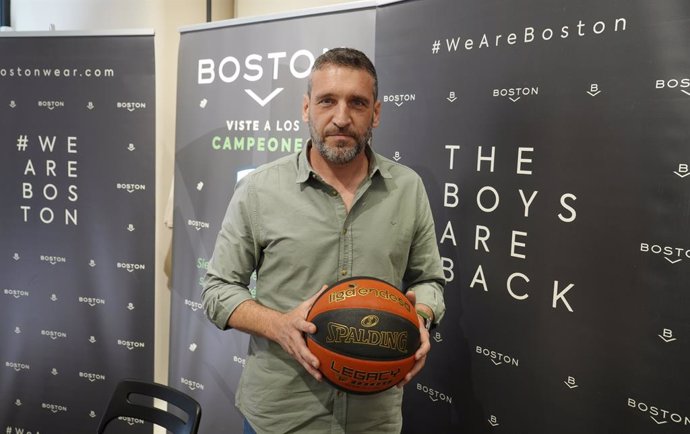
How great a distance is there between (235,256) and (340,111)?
51 cm

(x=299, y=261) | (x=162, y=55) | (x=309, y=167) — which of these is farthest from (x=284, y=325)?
(x=162, y=55)

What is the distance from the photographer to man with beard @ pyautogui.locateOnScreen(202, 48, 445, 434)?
1326mm

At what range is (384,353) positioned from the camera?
1.15 meters

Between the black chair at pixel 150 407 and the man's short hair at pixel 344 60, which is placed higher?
the man's short hair at pixel 344 60

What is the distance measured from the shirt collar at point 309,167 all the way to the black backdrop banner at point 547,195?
51cm

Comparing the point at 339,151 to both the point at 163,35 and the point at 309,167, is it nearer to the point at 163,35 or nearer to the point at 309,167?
the point at 309,167

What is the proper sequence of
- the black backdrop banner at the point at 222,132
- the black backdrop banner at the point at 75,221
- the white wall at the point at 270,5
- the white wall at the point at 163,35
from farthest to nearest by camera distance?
the white wall at the point at 163,35 < the white wall at the point at 270,5 < the black backdrop banner at the point at 75,221 < the black backdrop banner at the point at 222,132

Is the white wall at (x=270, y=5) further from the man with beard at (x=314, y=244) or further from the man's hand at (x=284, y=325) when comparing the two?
the man's hand at (x=284, y=325)

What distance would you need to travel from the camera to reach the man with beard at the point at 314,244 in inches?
52.2

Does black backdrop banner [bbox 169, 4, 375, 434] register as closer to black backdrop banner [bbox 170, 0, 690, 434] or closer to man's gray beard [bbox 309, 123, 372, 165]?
black backdrop banner [bbox 170, 0, 690, 434]

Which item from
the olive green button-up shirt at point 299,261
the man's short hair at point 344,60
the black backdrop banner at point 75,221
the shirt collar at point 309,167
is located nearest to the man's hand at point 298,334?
the olive green button-up shirt at point 299,261

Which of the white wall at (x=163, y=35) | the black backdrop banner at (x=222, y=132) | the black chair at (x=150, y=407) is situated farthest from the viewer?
the white wall at (x=163, y=35)

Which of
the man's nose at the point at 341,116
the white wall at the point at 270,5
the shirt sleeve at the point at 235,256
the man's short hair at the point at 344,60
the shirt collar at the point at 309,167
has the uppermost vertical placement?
the white wall at the point at 270,5

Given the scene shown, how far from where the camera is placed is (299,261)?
4.36 feet
